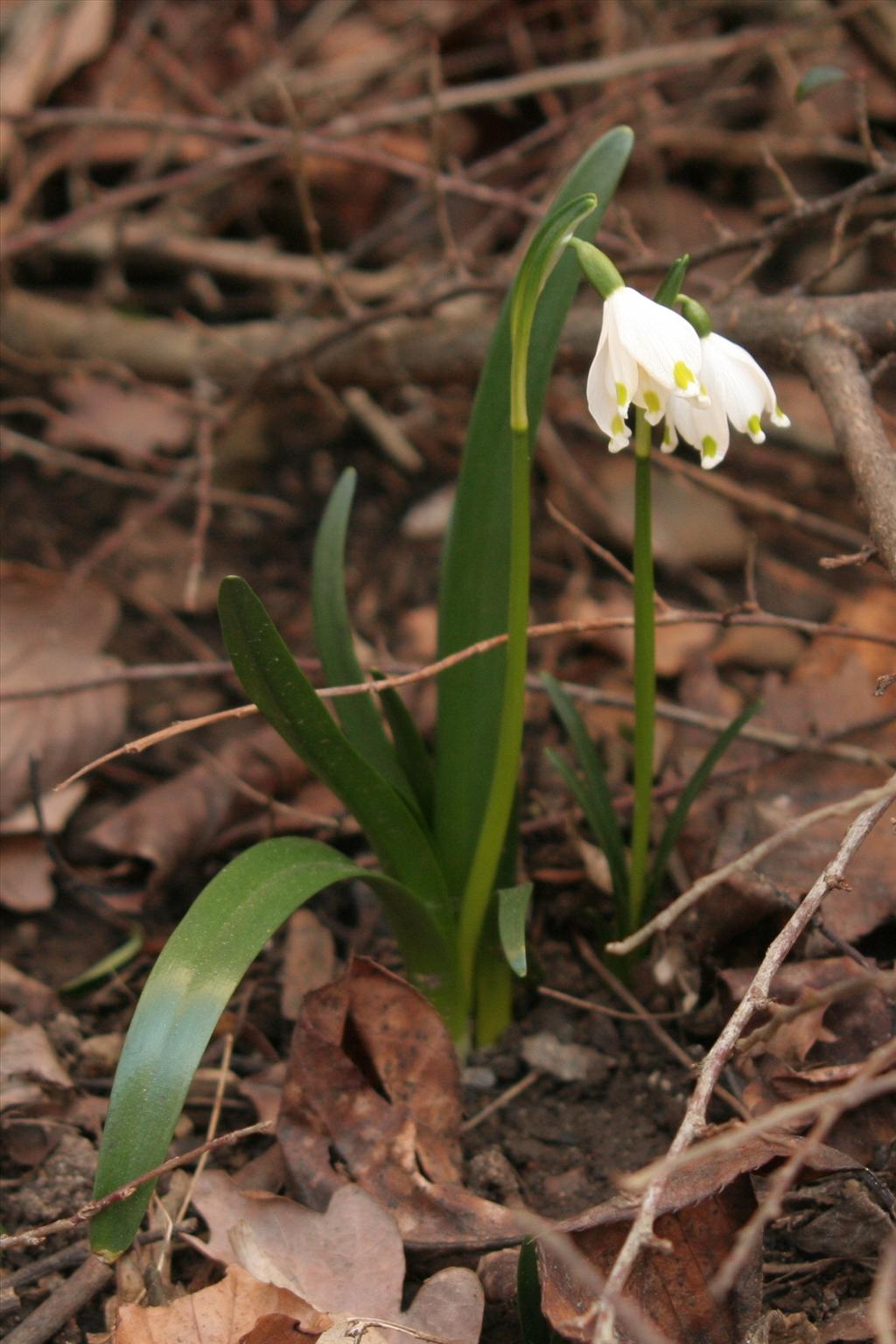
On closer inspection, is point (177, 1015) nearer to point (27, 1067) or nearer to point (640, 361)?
point (27, 1067)

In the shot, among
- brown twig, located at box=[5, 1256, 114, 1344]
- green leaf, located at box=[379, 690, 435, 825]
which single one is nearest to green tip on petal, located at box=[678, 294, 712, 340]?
green leaf, located at box=[379, 690, 435, 825]

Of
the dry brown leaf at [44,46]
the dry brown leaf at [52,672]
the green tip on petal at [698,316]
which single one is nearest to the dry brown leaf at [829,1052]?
the green tip on petal at [698,316]

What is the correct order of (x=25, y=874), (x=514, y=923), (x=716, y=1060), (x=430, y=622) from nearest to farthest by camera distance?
(x=716, y=1060) < (x=514, y=923) < (x=25, y=874) < (x=430, y=622)

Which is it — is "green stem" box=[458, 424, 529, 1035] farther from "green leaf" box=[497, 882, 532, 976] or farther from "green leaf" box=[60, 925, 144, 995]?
"green leaf" box=[60, 925, 144, 995]

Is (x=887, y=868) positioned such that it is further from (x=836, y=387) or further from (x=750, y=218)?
(x=750, y=218)

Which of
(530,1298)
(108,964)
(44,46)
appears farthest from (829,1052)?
(44,46)

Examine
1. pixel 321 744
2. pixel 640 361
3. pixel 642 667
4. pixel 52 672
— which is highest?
pixel 640 361

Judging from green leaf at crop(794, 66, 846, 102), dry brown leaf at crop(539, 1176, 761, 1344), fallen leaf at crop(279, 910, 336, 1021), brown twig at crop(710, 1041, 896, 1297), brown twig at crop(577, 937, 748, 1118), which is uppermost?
Answer: green leaf at crop(794, 66, 846, 102)
